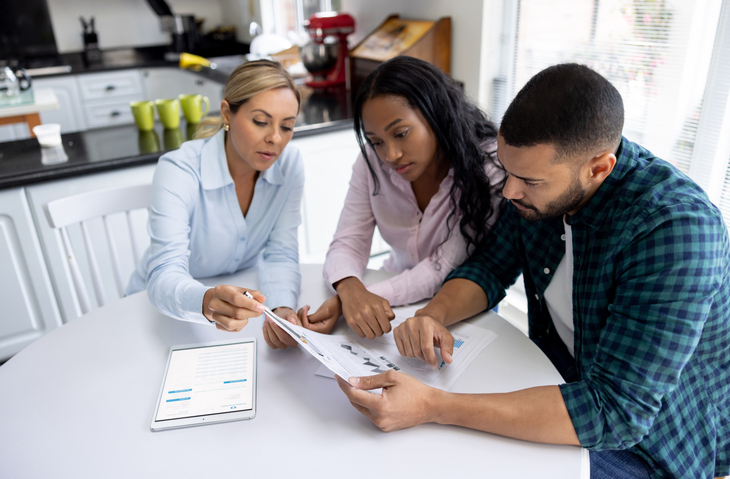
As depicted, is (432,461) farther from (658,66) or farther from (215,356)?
(658,66)

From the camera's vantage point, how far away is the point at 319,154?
2.34m

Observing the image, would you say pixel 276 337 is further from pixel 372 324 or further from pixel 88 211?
pixel 88 211

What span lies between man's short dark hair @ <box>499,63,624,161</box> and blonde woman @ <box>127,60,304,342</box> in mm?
629

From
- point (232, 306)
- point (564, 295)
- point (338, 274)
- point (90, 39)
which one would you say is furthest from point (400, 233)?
point (90, 39)

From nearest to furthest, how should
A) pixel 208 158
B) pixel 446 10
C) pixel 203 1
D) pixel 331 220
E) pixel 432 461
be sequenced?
pixel 432 461, pixel 208 158, pixel 446 10, pixel 331 220, pixel 203 1

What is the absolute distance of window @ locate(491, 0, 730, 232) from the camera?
4.78 ft

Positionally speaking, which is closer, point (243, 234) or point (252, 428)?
point (252, 428)

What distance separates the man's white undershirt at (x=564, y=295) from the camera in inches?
41.4

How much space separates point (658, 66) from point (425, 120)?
91 cm

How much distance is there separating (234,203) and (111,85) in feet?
9.98

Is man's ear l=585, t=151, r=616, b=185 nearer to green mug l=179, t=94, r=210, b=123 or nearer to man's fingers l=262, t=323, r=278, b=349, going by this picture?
man's fingers l=262, t=323, r=278, b=349

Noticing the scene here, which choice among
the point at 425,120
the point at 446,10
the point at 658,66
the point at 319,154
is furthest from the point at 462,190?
the point at 446,10

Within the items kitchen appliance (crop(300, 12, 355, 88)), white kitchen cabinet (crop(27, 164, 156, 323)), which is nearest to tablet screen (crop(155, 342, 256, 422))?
white kitchen cabinet (crop(27, 164, 156, 323))

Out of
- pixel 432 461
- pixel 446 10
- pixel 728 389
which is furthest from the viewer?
pixel 446 10
